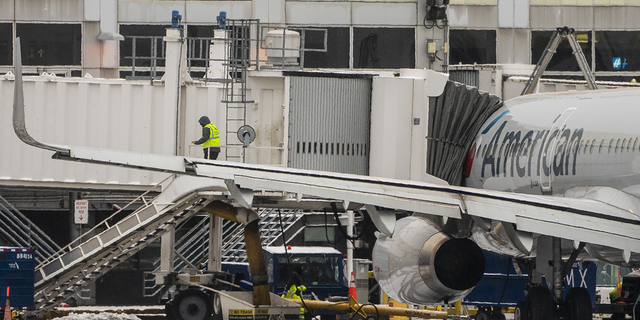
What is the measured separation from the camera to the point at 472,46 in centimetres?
3706

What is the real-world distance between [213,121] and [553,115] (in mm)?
8929

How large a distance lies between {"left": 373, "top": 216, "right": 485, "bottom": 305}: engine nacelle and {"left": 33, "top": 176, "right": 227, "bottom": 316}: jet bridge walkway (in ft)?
20.2

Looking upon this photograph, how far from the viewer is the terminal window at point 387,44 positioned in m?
36.7

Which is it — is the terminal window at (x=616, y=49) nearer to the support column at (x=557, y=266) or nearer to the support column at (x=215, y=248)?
the support column at (x=215, y=248)

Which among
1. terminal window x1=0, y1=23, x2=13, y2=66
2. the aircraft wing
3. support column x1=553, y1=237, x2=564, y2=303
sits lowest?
support column x1=553, y1=237, x2=564, y2=303

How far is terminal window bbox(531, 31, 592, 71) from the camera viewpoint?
37.1 m

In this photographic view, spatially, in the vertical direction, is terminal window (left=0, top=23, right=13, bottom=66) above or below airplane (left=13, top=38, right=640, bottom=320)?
above

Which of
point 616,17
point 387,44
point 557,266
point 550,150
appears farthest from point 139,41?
point 557,266

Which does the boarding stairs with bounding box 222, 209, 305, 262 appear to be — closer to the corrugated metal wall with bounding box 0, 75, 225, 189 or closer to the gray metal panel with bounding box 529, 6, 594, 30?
the corrugated metal wall with bounding box 0, 75, 225, 189

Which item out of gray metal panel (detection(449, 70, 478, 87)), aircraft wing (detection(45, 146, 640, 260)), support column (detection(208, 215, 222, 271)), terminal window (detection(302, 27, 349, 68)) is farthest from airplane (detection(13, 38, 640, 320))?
terminal window (detection(302, 27, 349, 68))

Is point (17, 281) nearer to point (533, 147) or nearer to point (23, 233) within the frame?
point (23, 233)

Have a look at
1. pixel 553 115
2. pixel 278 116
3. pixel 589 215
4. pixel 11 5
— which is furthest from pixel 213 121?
pixel 11 5

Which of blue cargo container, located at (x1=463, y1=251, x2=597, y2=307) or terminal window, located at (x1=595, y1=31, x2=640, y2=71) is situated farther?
terminal window, located at (x1=595, y1=31, x2=640, y2=71)

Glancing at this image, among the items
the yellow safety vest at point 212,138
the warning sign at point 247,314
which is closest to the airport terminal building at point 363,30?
the yellow safety vest at point 212,138
